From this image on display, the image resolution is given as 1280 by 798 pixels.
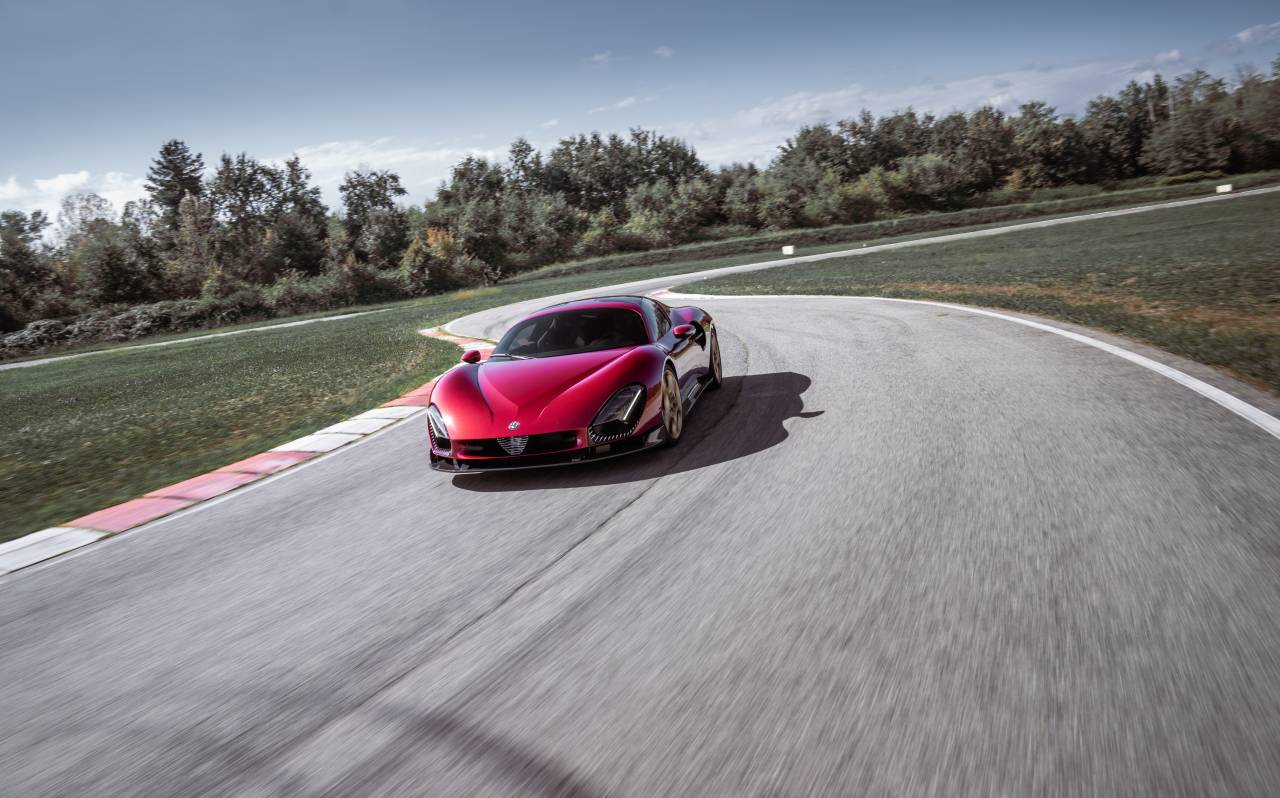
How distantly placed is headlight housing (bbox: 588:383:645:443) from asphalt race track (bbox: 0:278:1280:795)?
296mm

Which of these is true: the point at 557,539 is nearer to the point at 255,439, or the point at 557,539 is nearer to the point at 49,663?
the point at 49,663

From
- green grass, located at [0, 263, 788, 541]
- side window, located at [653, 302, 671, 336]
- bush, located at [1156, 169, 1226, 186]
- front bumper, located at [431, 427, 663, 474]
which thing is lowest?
bush, located at [1156, 169, 1226, 186]

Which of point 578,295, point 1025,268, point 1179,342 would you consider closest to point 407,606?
point 1179,342

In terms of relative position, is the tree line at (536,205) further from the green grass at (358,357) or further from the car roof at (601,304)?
the car roof at (601,304)

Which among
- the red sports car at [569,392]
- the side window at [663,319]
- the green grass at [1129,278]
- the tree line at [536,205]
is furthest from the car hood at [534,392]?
the tree line at [536,205]

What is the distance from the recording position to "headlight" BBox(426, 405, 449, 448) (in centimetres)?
596

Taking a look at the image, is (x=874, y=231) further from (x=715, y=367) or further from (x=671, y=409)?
(x=671, y=409)

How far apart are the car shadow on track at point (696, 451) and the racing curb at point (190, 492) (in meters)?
1.84

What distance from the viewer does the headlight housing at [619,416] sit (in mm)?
5676

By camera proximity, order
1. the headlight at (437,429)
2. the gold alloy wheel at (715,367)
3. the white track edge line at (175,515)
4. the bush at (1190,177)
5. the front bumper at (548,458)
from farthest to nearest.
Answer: the bush at (1190,177) < the gold alloy wheel at (715,367) < the headlight at (437,429) < the front bumper at (548,458) < the white track edge line at (175,515)

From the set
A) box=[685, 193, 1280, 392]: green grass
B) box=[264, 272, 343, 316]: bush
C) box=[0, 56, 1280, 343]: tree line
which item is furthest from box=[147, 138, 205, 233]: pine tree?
box=[685, 193, 1280, 392]: green grass

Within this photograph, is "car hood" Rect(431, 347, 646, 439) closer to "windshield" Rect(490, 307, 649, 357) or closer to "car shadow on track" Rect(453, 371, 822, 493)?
"windshield" Rect(490, 307, 649, 357)

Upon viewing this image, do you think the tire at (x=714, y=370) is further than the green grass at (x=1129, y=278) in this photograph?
No

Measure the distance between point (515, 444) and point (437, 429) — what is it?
0.78m
